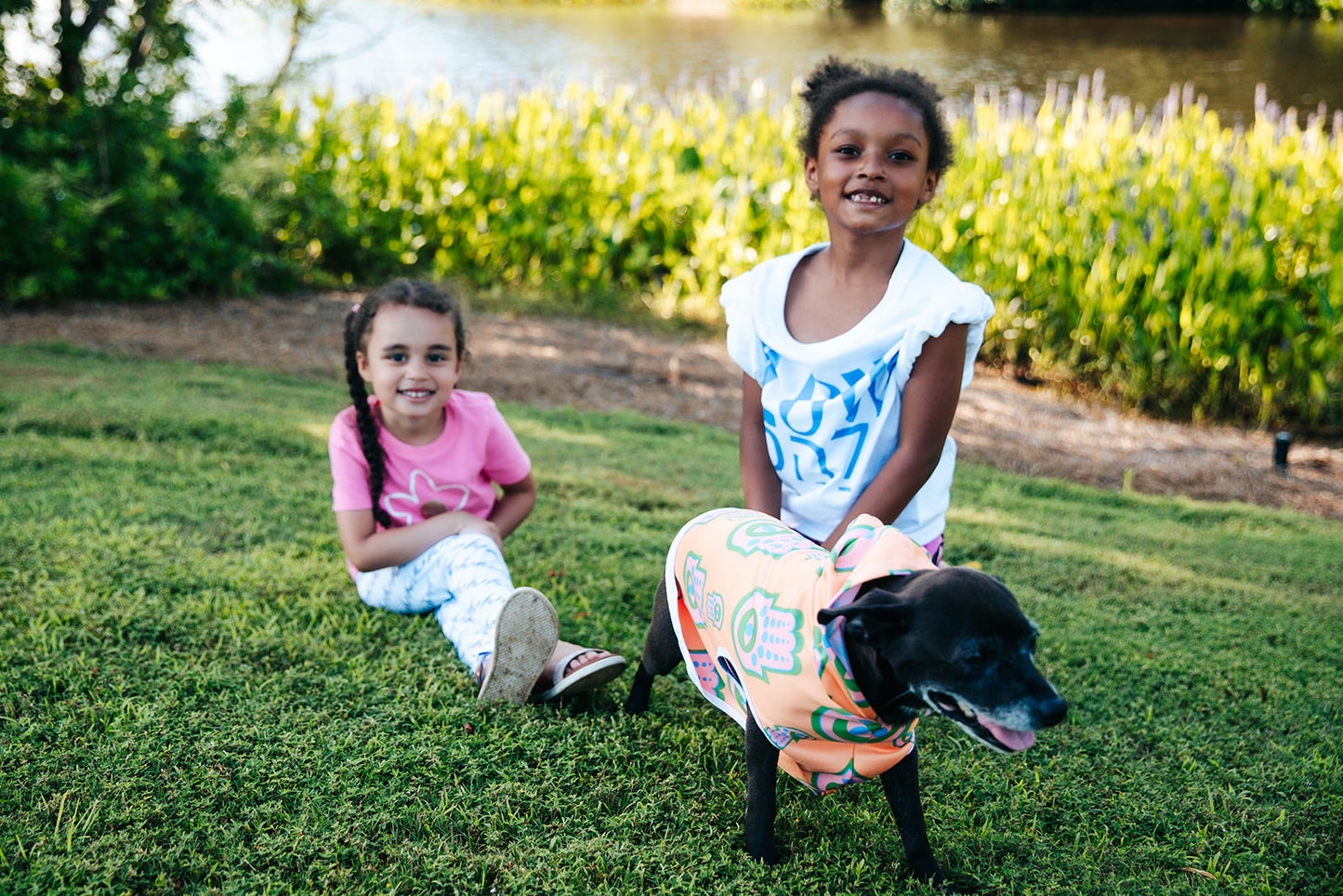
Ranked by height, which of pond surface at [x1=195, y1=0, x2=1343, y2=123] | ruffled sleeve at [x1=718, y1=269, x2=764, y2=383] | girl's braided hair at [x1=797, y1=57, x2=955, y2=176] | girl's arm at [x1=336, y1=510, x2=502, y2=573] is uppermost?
pond surface at [x1=195, y1=0, x2=1343, y2=123]

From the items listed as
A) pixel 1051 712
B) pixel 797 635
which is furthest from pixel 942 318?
pixel 1051 712

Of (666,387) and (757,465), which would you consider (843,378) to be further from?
(666,387)

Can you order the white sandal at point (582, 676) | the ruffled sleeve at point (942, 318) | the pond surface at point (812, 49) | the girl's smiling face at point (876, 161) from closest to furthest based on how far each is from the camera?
the ruffled sleeve at point (942, 318)
the girl's smiling face at point (876, 161)
the white sandal at point (582, 676)
the pond surface at point (812, 49)

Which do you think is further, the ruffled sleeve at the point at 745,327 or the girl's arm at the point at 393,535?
the girl's arm at the point at 393,535

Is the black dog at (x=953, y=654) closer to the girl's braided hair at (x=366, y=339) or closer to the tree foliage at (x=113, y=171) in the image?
the girl's braided hair at (x=366, y=339)

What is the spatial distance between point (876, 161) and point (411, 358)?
141 centimetres

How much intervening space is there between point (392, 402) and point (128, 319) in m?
4.56

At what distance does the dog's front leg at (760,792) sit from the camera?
76.7 inches

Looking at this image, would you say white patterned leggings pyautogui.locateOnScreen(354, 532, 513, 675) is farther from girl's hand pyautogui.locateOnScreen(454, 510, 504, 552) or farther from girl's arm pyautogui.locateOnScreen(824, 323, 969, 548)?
girl's arm pyautogui.locateOnScreen(824, 323, 969, 548)

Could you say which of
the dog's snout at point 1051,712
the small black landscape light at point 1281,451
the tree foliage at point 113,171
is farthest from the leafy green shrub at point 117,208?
the small black landscape light at point 1281,451

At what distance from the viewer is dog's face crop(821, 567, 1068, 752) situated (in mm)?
1550

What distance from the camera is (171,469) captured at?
4.04m

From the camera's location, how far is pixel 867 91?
94.0 inches

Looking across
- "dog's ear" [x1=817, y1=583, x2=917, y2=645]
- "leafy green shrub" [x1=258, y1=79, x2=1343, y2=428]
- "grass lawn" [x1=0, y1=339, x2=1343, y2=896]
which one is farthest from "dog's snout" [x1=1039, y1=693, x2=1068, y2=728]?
"leafy green shrub" [x1=258, y1=79, x2=1343, y2=428]
